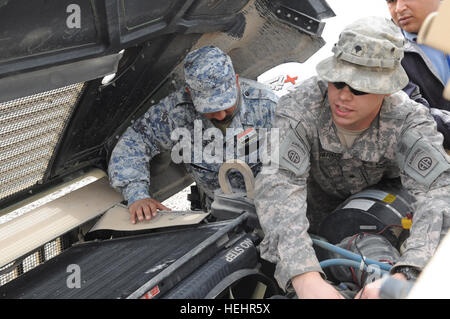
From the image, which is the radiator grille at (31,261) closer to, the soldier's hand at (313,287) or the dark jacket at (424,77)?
the soldier's hand at (313,287)

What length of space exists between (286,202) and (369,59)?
20.6 inches

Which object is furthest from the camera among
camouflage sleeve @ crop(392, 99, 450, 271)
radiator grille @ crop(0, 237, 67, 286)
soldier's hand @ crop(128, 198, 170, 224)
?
soldier's hand @ crop(128, 198, 170, 224)

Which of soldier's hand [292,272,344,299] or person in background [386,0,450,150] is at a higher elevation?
person in background [386,0,450,150]

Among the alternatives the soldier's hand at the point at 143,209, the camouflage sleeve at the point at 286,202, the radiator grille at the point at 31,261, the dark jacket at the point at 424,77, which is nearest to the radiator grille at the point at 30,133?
the radiator grille at the point at 31,261

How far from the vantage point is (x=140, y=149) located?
2.75 m

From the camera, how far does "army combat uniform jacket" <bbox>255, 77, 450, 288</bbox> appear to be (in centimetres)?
173

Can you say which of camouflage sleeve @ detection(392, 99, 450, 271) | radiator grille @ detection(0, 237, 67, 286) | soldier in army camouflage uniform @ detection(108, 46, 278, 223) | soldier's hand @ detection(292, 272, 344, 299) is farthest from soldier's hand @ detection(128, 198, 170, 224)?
camouflage sleeve @ detection(392, 99, 450, 271)

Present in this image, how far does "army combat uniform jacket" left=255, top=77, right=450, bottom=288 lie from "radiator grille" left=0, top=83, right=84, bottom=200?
35.3 inches

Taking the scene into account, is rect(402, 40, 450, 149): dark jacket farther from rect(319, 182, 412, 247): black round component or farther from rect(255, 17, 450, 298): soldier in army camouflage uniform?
rect(319, 182, 412, 247): black round component

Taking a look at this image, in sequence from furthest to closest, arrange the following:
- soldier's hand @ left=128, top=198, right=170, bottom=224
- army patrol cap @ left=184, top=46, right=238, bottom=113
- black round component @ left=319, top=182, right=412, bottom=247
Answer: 1. army patrol cap @ left=184, top=46, right=238, bottom=113
2. soldier's hand @ left=128, top=198, right=170, bottom=224
3. black round component @ left=319, top=182, right=412, bottom=247

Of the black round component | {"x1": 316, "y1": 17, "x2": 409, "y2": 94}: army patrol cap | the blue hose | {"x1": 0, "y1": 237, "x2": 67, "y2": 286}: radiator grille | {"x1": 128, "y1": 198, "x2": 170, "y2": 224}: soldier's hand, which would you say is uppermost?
{"x1": 316, "y1": 17, "x2": 409, "y2": 94}: army patrol cap

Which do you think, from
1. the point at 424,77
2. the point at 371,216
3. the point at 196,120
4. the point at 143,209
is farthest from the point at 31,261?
the point at 424,77

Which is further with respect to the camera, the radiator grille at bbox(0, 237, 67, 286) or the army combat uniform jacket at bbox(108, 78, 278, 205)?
the army combat uniform jacket at bbox(108, 78, 278, 205)

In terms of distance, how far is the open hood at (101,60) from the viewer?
6.27ft
